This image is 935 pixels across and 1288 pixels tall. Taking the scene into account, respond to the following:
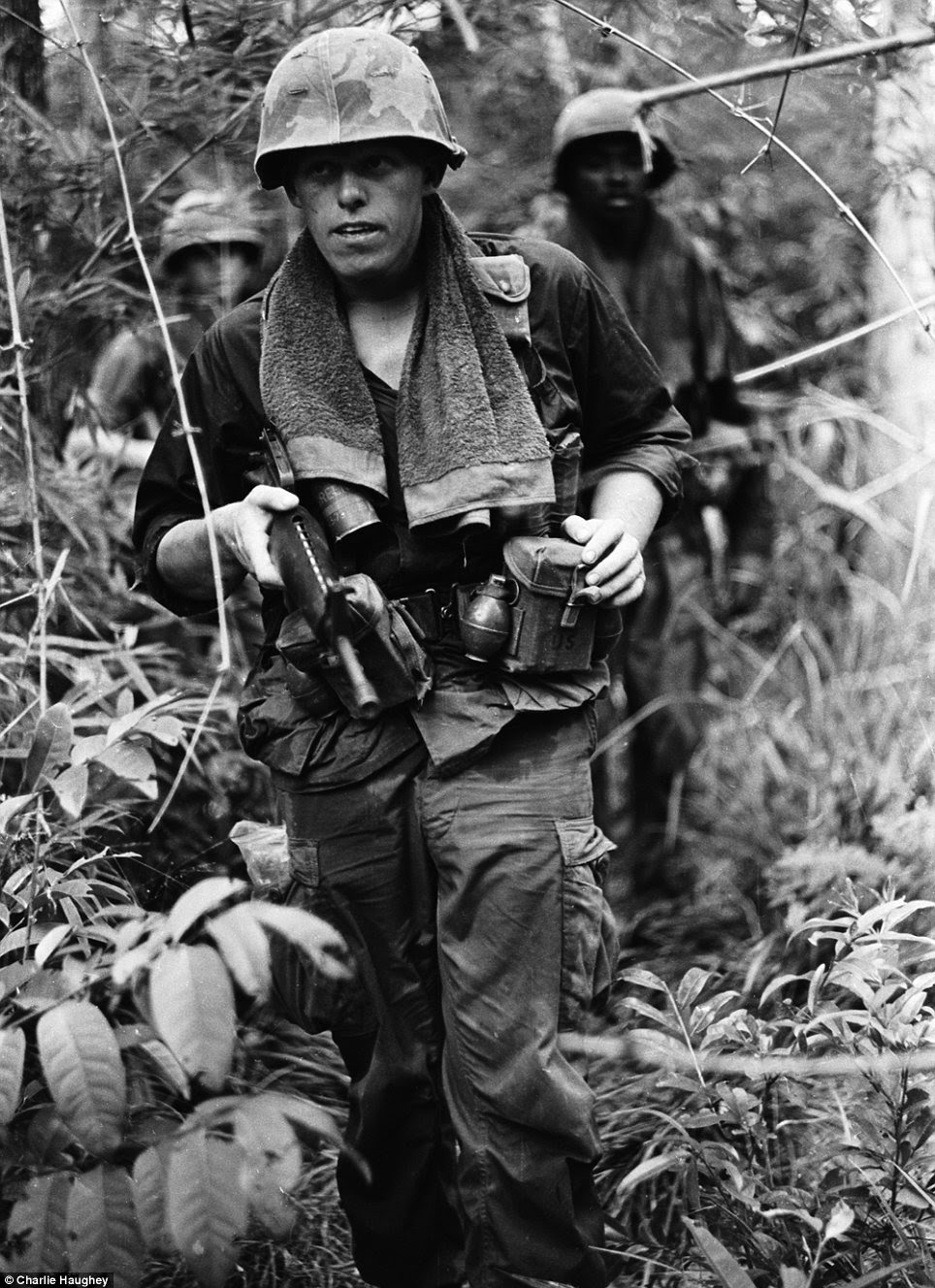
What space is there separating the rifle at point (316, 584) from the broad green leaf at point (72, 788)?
0.47 meters

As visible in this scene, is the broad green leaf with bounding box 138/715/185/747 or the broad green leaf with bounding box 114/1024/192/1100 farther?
the broad green leaf with bounding box 138/715/185/747

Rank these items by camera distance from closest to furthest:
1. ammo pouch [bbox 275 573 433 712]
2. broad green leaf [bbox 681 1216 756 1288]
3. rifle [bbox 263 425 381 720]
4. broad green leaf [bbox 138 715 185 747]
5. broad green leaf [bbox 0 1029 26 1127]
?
broad green leaf [bbox 0 1029 26 1127] < broad green leaf [bbox 681 1216 756 1288] < rifle [bbox 263 425 381 720] < ammo pouch [bbox 275 573 433 712] < broad green leaf [bbox 138 715 185 747]

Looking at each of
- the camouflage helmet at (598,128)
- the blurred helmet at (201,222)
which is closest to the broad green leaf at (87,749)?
the blurred helmet at (201,222)

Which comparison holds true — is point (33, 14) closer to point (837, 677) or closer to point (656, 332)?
point (656, 332)

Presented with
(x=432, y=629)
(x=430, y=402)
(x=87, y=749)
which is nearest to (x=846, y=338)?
(x=430, y=402)

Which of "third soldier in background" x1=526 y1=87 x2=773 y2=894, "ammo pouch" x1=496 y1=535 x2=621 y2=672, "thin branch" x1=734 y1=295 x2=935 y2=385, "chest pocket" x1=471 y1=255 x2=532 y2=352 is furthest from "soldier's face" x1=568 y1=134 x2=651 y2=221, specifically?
"ammo pouch" x1=496 y1=535 x2=621 y2=672

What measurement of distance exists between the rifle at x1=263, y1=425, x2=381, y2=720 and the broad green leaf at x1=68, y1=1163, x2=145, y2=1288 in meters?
0.82

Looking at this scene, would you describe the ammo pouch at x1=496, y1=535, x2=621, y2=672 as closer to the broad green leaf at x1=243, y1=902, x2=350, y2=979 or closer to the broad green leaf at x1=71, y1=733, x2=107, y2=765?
the broad green leaf at x1=71, y1=733, x2=107, y2=765

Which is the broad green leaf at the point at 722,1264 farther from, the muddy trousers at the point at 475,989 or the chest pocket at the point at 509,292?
the chest pocket at the point at 509,292

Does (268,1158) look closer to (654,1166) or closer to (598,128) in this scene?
(654,1166)

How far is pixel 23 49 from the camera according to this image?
3732mm

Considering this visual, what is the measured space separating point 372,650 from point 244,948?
2.81ft

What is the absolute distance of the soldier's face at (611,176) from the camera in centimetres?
502

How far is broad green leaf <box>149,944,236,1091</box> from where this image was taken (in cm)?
157
